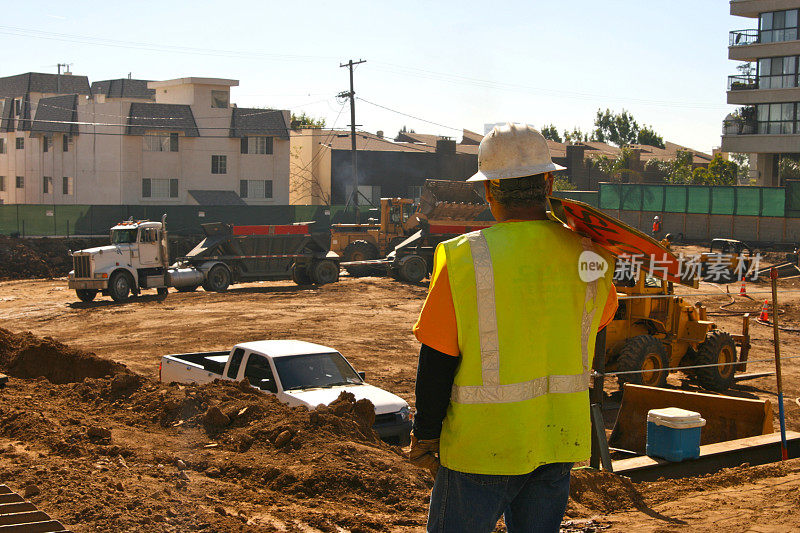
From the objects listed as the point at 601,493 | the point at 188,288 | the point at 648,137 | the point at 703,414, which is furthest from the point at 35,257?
the point at 648,137

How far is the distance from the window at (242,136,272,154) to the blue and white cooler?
179 ft

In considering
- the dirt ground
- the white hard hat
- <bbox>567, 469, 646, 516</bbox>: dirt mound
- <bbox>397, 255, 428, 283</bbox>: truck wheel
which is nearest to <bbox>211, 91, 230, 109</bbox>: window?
<bbox>397, 255, 428, 283</bbox>: truck wheel

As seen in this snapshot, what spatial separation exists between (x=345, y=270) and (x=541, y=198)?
35344mm

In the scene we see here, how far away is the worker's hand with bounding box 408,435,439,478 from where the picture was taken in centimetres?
299

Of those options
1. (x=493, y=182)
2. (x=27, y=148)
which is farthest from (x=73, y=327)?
(x=27, y=148)

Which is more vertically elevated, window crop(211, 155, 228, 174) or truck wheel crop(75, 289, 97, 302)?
window crop(211, 155, 228, 174)

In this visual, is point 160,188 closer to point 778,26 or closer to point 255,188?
point 255,188

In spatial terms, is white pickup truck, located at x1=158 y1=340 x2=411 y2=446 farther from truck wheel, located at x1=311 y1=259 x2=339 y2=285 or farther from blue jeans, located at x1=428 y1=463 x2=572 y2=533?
truck wheel, located at x1=311 y1=259 x2=339 y2=285

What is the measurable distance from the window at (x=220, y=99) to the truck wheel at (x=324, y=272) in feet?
96.6

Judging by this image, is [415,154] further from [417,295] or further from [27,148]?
[417,295]

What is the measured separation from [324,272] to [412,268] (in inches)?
141

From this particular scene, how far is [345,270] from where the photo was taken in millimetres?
38312

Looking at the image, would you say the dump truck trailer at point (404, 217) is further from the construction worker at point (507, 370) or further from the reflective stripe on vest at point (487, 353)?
the reflective stripe on vest at point (487, 353)

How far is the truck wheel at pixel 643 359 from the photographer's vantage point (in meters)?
14.7
